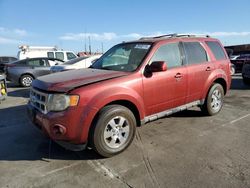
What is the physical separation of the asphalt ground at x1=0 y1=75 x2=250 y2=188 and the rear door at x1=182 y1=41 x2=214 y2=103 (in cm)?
70

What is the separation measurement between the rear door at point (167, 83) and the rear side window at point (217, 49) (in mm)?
1144

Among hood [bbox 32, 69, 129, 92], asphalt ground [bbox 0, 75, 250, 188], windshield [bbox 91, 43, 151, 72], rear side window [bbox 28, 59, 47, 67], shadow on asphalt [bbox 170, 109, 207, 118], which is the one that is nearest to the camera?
asphalt ground [bbox 0, 75, 250, 188]

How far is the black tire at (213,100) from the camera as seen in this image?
535 centimetres

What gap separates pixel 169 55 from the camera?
4.56 m

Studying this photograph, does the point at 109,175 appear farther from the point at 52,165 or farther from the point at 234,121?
the point at 234,121

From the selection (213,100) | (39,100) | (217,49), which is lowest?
(213,100)

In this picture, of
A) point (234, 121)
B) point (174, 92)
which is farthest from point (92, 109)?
point (234, 121)

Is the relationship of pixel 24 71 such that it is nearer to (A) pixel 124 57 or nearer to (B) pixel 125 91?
(A) pixel 124 57

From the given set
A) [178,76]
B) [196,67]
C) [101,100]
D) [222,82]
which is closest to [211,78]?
[196,67]

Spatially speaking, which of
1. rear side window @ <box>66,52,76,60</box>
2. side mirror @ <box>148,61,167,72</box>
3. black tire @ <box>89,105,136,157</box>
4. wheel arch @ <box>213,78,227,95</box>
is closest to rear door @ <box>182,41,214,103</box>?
wheel arch @ <box>213,78,227,95</box>

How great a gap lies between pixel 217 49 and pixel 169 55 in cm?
172

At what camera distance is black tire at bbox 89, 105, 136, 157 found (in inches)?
135

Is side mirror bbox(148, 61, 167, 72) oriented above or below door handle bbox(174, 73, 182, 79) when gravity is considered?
above

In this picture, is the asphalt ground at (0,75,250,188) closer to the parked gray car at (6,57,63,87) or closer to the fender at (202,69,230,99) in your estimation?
the fender at (202,69,230,99)
